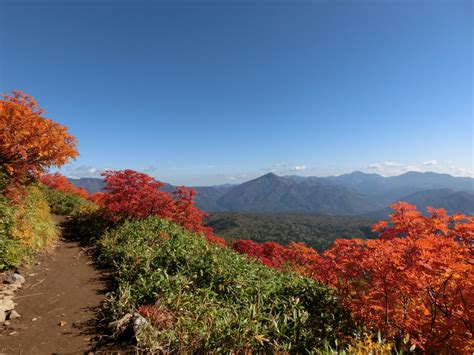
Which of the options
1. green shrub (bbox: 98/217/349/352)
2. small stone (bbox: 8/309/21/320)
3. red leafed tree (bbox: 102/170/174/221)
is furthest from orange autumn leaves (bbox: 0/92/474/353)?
small stone (bbox: 8/309/21/320)

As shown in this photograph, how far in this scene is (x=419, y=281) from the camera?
15.4 ft

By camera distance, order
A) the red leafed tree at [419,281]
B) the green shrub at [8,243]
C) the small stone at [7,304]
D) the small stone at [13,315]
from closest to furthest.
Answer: the red leafed tree at [419,281], the small stone at [13,315], the small stone at [7,304], the green shrub at [8,243]

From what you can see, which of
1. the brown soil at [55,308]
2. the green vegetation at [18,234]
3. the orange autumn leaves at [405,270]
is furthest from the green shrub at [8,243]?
the orange autumn leaves at [405,270]

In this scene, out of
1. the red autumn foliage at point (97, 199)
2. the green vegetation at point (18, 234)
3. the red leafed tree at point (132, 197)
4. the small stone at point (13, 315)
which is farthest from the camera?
the red autumn foliage at point (97, 199)

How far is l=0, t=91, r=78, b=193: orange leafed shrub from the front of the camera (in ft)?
31.7

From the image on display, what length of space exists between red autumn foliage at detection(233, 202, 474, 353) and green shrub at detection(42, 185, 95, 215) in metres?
15.4

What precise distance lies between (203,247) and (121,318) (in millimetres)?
4378

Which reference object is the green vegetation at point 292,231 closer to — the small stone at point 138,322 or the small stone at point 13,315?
the small stone at point 138,322

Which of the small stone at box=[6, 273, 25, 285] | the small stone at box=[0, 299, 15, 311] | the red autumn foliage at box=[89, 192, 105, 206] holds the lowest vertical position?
the small stone at box=[0, 299, 15, 311]

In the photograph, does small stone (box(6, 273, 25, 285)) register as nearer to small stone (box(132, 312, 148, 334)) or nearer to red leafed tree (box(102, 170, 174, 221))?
small stone (box(132, 312, 148, 334))

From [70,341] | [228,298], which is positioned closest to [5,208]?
[70,341]

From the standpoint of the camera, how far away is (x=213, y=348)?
15.3 ft

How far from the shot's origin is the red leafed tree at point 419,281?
4.36 m

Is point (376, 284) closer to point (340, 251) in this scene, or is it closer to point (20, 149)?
point (340, 251)
